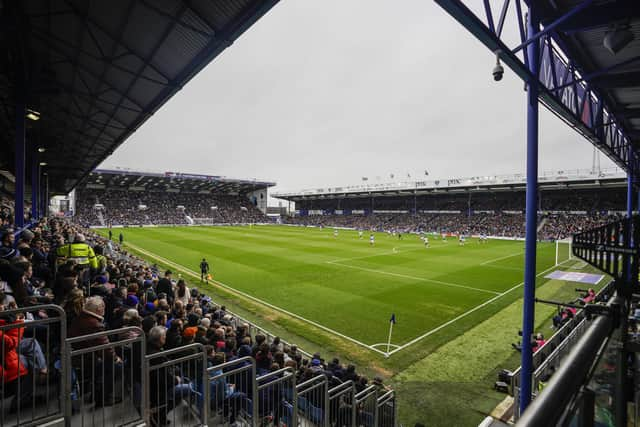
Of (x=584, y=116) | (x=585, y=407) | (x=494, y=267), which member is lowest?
(x=494, y=267)

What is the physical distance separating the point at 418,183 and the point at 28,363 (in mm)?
66976

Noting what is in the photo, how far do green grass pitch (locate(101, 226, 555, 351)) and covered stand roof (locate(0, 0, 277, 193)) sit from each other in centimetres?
922

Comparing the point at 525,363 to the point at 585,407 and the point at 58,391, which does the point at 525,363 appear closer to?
the point at 585,407

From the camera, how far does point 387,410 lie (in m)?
6.28

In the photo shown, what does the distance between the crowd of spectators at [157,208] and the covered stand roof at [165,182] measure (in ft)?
5.33

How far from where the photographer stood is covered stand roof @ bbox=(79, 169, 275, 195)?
6381 cm

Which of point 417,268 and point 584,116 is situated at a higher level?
point 584,116

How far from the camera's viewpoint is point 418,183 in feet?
215

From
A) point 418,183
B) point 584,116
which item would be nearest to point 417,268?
point 584,116

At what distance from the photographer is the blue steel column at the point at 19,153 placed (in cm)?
983

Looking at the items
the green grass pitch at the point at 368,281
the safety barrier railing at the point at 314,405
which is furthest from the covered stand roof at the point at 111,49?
the green grass pitch at the point at 368,281


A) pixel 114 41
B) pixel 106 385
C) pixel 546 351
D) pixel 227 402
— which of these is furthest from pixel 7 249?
pixel 546 351

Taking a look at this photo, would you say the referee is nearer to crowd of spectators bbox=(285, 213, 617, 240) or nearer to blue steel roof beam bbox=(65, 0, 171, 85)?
blue steel roof beam bbox=(65, 0, 171, 85)

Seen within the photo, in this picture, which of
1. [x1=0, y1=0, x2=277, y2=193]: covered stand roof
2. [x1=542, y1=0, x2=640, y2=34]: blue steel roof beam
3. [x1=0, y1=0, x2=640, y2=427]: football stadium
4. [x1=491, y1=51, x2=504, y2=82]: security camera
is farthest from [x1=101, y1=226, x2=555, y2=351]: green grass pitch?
[x1=0, y1=0, x2=277, y2=193]: covered stand roof
